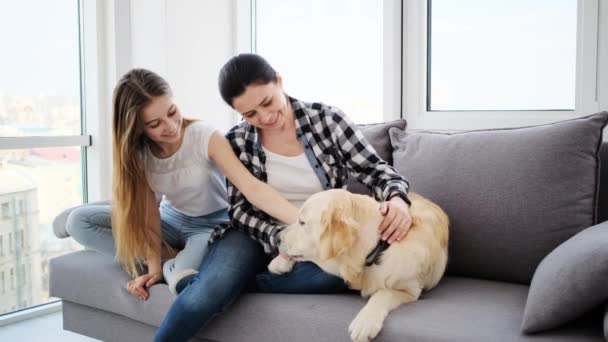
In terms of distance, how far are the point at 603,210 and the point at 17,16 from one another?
2.67m

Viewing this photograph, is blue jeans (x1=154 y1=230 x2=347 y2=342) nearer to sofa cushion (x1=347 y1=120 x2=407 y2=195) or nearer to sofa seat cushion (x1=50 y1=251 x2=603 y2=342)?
sofa seat cushion (x1=50 y1=251 x2=603 y2=342)

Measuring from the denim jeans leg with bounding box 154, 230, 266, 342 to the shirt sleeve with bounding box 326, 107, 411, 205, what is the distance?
1.41 ft

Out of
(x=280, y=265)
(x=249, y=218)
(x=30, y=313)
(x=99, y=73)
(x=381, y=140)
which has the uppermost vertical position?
(x=99, y=73)

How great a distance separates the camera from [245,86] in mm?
1649

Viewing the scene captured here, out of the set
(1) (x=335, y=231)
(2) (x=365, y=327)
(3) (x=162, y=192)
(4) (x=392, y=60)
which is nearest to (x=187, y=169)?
(3) (x=162, y=192)

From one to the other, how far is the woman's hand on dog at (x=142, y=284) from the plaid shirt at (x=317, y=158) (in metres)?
0.25

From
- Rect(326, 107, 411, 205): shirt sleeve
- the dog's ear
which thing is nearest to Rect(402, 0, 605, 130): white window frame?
Rect(326, 107, 411, 205): shirt sleeve

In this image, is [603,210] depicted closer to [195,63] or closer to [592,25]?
[592,25]

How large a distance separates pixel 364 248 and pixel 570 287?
513 millimetres

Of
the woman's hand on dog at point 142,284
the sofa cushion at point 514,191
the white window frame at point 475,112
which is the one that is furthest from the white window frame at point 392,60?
the woman's hand on dog at point 142,284

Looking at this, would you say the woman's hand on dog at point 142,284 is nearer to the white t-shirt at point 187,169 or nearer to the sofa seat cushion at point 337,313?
the sofa seat cushion at point 337,313

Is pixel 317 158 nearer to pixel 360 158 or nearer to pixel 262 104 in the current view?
pixel 360 158

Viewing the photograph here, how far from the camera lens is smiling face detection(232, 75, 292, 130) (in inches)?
65.4

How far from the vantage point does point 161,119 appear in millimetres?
1774
